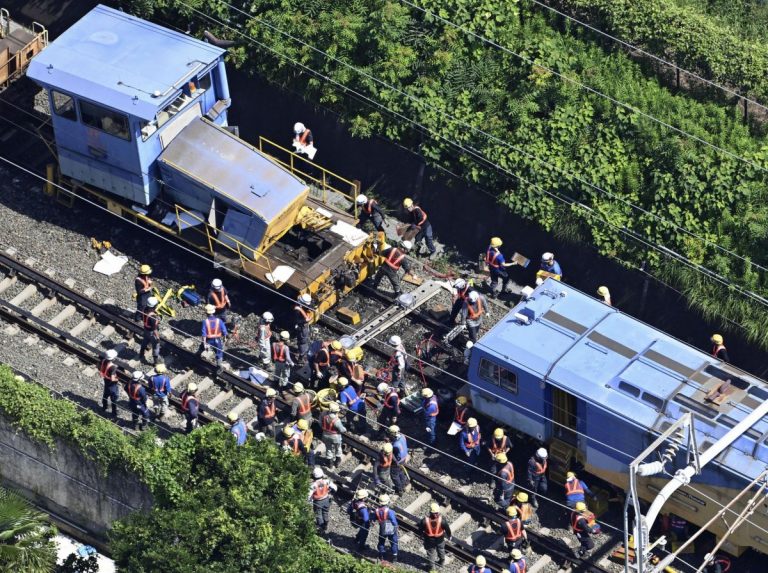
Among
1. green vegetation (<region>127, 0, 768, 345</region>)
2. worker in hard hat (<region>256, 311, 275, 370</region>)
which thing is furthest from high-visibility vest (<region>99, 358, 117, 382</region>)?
green vegetation (<region>127, 0, 768, 345</region>)

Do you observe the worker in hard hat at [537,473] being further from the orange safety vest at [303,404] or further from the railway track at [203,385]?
the orange safety vest at [303,404]

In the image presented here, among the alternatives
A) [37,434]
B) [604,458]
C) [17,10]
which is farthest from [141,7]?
[604,458]

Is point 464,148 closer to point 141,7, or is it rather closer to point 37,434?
point 141,7

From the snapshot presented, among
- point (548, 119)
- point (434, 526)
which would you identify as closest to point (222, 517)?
point (434, 526)

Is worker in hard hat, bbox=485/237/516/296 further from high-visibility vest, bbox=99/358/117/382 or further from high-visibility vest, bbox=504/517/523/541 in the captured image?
high-visibility vest, bbox=99/358/117/382

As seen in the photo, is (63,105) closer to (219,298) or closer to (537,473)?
(219,298)
